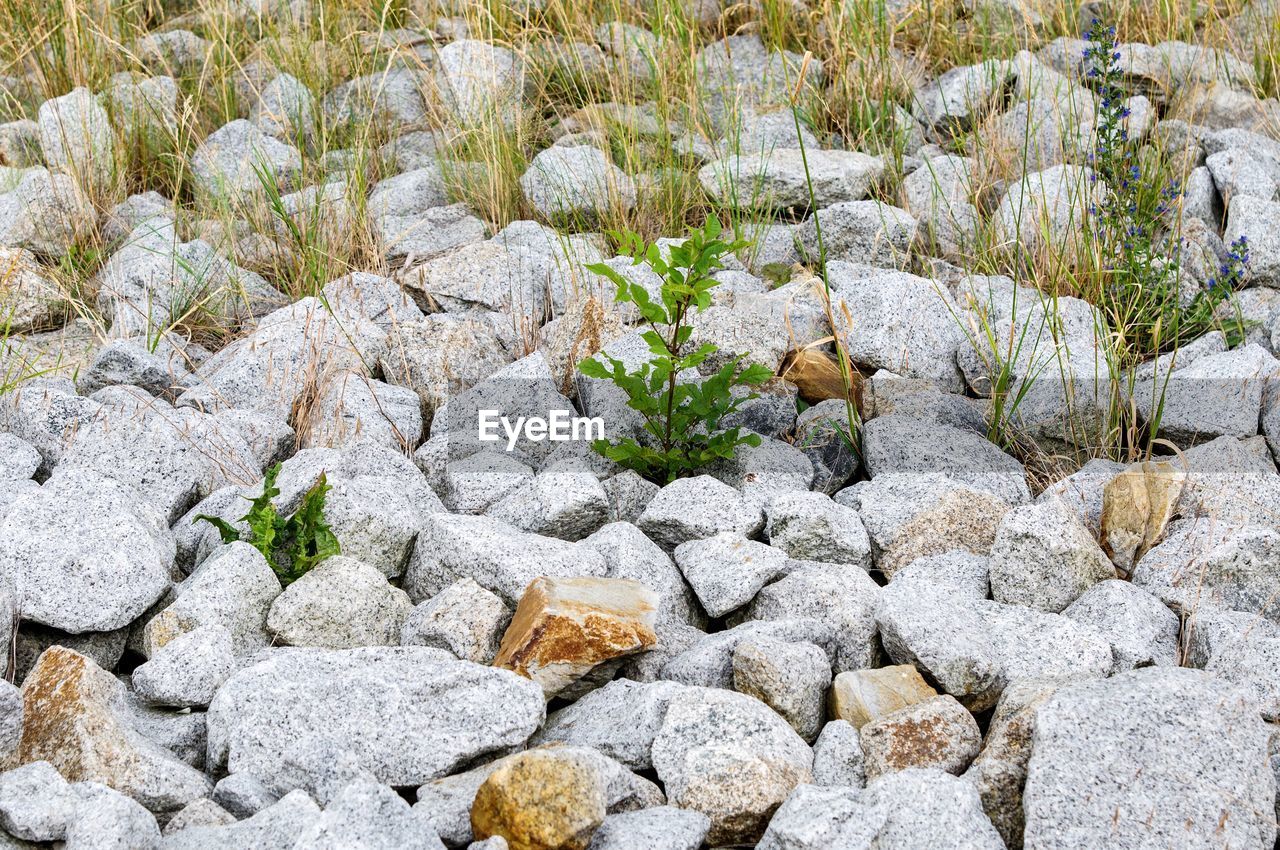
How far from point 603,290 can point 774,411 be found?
75cm

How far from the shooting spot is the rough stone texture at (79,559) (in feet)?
7.99

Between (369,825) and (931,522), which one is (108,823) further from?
(931,522)

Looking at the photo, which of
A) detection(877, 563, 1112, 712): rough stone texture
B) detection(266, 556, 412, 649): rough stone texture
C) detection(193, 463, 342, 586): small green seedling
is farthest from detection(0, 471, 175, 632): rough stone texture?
detection(877, 563, 1112, 712): rough stone texture

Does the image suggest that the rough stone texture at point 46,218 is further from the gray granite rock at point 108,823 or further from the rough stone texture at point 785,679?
the rough stone texture at point 785,679

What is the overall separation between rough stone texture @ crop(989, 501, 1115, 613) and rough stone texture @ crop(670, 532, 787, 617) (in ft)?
1.52

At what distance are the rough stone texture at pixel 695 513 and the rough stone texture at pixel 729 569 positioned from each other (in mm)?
99

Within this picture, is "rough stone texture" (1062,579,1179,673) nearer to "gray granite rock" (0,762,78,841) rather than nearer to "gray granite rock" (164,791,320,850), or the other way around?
"gray granite rock" (164,791,320,850)

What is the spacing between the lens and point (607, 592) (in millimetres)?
2471

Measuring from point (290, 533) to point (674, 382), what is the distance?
36.7 inches

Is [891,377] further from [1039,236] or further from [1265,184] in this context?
[1265,184]

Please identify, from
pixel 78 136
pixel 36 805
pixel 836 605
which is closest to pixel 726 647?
pixel 836 605

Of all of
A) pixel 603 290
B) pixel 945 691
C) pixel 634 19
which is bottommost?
pixel 945 691

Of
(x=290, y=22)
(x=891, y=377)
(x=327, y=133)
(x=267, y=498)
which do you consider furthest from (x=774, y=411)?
(x=290, y=22)

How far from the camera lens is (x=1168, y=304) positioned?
141 inches
